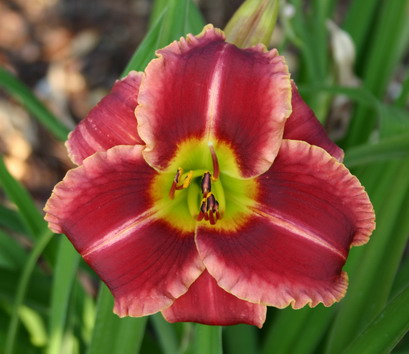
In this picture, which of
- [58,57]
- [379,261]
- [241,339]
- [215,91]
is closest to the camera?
[215,91]

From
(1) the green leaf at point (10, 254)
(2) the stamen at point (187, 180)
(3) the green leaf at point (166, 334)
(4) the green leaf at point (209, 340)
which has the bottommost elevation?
(3) the green leaf at point (166, 334)

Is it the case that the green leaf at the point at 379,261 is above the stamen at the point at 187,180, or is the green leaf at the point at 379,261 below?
below

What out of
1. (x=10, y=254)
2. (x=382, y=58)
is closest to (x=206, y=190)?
(x=10, y=254)

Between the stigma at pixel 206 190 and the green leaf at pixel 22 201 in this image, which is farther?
the green leaf at pixel 22 201

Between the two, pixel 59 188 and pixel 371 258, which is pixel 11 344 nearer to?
pixel 59 188

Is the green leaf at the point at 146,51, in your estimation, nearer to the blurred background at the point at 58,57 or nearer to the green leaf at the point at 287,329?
the green leaf at the point at 287,329

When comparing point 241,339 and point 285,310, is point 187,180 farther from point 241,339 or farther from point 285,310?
point 241,339

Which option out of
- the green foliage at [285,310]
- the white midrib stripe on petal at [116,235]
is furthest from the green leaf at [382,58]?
the white midrib stripe on petal at [116,235]
